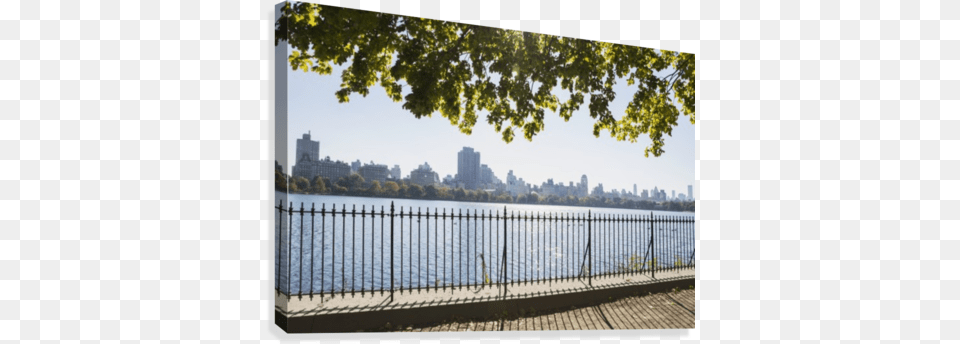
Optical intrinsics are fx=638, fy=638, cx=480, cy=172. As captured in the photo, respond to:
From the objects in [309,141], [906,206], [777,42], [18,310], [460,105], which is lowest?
[18,310]

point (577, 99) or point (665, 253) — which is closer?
point (577, 99)

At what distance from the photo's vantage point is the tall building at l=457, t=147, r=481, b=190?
4.45 m

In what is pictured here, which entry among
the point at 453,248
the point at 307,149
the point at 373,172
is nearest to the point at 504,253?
the point at 453,248

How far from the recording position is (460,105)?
4500mm

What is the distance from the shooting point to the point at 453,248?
4605 millimetres

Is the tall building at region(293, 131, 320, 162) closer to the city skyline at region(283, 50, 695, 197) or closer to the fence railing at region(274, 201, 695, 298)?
the city skyline at region(283, 50, 695, 197)

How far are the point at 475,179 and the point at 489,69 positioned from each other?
0.82 meters

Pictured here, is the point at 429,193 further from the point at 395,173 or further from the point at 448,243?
the point at 448,243

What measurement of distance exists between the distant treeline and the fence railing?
0.11 meters

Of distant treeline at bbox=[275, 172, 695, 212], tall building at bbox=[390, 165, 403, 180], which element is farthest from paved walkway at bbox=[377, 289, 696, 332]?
tall building at bbox=[390, 165, 403, 180]

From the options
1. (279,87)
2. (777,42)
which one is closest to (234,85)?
(279,87)

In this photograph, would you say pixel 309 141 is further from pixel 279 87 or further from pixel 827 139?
pixel 827 139

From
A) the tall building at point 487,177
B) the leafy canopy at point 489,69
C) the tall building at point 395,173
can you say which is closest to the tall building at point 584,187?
the leafy canopy at point 489,69

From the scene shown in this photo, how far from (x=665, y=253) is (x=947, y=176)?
A: 2.66 meters
